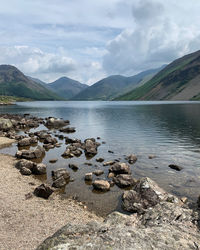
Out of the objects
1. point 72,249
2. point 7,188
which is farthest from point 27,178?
point 72,249

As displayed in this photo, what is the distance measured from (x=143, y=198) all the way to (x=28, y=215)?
463 inches

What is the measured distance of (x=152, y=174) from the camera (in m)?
30.3

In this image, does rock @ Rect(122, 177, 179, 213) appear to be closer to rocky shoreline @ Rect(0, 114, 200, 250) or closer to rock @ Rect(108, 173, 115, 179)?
rocky shoreline @ Rect(0, 114, 200, 250)

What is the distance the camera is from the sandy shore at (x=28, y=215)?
14406 mm

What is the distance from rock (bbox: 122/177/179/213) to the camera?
65.9 ft

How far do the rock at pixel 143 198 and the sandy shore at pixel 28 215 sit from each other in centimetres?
392

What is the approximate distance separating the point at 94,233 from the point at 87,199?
11895mm

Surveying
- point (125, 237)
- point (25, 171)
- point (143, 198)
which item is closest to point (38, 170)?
point (25, 171)

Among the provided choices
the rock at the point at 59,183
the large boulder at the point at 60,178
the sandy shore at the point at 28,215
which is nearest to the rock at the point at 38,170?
the large boulder at the point at 60,178

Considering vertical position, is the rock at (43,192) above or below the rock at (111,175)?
above

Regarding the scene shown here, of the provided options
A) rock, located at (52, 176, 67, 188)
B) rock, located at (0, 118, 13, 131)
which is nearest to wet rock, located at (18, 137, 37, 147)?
rock, located at (52, 176, 67, 188)

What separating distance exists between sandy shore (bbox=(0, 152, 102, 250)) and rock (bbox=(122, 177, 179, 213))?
3924 mm

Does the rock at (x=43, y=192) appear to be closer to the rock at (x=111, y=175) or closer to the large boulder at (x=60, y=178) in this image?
the large boulder at (x=60, y=178)

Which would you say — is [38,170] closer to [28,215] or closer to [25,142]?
[28,215]
